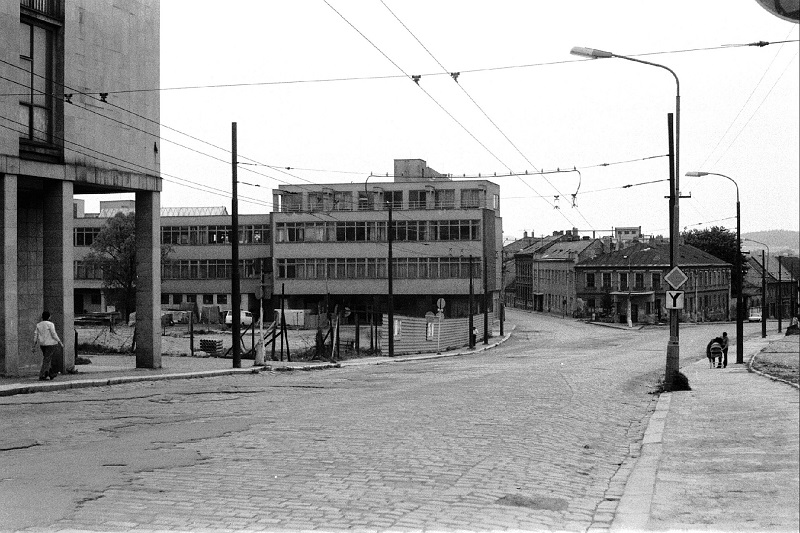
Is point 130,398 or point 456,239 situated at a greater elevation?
point 456,239

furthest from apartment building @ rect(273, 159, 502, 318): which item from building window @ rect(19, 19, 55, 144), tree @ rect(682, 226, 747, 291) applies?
building window @ rect(19, 19, 55, 144)

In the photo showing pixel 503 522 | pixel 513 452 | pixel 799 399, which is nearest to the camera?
pixel 799 399

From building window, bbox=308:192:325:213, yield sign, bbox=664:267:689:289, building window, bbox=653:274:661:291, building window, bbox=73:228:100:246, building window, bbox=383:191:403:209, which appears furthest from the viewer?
building window, bbox=653:274:661:291

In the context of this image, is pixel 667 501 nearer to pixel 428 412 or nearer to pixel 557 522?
pixel 557 522

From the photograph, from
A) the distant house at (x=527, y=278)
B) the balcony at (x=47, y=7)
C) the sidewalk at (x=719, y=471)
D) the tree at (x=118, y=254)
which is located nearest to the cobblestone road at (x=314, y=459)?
the sidewalk at (x=719, y=471)

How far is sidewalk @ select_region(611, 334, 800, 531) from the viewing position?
666cm

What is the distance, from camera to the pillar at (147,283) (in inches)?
1054

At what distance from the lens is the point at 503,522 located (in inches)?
295

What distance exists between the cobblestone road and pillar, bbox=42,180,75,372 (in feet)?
13.4

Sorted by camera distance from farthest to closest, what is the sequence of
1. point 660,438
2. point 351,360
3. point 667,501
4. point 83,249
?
1. point 83,249
2. point 351,360
3. point 660,438
4. point 667,501

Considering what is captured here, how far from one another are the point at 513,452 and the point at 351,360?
93.9 feet

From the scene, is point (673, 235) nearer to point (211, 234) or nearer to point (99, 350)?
point (99, 350)

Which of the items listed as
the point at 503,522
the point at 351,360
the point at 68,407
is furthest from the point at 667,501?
the point at 351,360

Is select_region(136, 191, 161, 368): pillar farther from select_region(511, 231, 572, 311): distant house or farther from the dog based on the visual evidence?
select_region(511, 231, 572, 311): distant house
